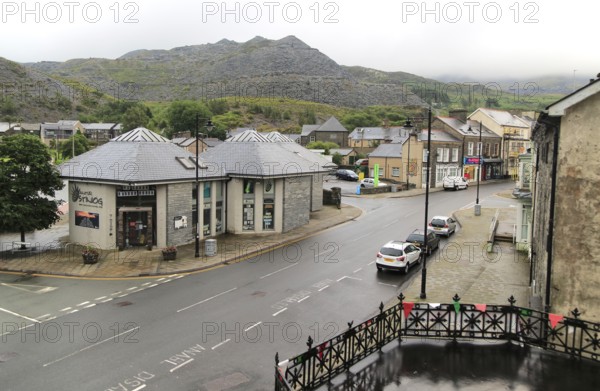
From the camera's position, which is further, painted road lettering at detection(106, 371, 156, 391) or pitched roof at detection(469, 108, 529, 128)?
pitched roof at detection(469, 108, 529, 128)

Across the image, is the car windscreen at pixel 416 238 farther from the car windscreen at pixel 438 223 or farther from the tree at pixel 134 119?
the tree at pixel 134 119

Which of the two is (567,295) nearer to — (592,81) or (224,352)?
(592,81)

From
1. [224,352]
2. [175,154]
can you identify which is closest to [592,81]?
[224,352]

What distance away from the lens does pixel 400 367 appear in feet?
37.6

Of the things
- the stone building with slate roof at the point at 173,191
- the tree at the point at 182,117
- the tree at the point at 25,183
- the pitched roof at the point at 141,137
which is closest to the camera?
the tree at the point at 25,183

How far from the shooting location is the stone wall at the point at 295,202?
104 ft

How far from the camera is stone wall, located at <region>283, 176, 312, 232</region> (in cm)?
3168

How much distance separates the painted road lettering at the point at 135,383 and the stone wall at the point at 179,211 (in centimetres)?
1520

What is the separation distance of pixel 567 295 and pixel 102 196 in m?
22.6

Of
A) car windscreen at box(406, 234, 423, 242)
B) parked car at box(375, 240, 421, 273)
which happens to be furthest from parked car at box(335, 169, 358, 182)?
parked car at box(375, 240, 421, 273)

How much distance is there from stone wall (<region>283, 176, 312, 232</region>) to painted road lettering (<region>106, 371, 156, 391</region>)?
A: 792 inches

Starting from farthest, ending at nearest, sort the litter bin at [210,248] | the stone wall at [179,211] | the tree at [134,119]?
the tree at [134,119]
the stone wall at [179,211]
the litter bin at [210,248]

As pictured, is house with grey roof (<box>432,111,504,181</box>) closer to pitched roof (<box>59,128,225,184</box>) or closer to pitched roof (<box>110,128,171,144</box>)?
pitched roof (<box>59,128,225,184</box>)

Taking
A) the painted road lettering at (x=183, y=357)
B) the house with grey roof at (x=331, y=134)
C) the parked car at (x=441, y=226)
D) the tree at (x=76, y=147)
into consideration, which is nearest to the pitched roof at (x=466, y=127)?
the parked car at (x=441, y=226)
